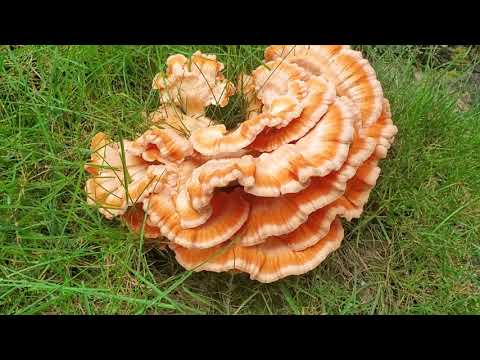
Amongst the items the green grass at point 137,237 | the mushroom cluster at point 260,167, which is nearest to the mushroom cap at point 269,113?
the mushroom cluster at point 260,167

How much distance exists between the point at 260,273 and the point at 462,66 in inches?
111

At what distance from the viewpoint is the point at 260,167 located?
2699mm

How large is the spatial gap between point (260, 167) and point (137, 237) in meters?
0.94

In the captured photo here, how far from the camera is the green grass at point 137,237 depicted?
3.17 m

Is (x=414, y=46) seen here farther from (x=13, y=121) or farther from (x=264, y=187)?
(x=13, y=121)

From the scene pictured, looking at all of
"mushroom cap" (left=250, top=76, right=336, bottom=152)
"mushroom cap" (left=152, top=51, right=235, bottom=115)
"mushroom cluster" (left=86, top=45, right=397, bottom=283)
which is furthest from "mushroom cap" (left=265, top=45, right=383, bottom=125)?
"mushroom cap" (left=152, top=51, right=235, bottom=115)

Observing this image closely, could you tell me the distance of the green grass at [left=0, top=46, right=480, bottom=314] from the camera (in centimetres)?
317

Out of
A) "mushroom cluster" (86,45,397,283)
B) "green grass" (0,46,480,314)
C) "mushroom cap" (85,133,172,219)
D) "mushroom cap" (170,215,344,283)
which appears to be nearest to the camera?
"mushroom cluster" (86,45,397,283)

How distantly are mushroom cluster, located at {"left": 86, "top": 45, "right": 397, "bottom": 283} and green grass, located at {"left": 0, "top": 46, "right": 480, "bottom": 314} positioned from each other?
27 cm

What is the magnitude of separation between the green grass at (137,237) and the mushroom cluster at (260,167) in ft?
0.88

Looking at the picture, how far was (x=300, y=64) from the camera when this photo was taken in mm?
3289

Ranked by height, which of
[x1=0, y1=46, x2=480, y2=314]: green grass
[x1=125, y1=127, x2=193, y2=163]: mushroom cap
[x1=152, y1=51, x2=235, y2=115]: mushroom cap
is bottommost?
[x1=0, y1=46, x2=480, y2=314]: green grass

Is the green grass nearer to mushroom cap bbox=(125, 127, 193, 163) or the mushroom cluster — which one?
the mushroom cluster

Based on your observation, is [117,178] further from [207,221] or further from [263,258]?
[263,258]
